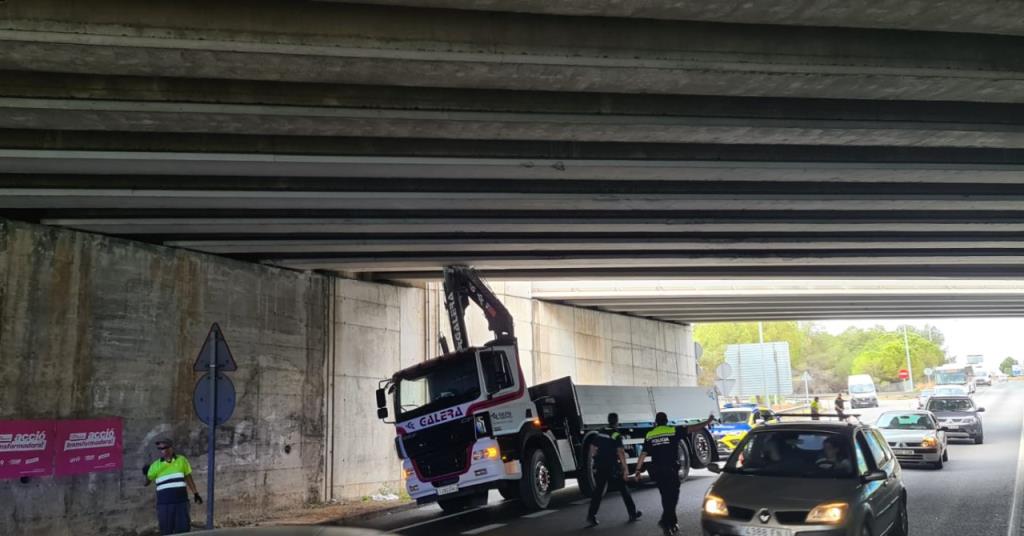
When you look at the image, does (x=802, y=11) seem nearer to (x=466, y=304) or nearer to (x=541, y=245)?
(x=541, y=245)

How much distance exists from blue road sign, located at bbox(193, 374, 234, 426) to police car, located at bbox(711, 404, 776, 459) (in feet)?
47.0

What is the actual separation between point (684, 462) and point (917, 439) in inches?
219

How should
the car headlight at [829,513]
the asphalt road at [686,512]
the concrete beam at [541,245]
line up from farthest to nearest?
the concrete beam at [541,245] → the asphalt road at [686,512] → the car headlight at [829,513]

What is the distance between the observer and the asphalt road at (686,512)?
10914 mm

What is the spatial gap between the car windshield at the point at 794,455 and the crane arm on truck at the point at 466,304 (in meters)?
6.66

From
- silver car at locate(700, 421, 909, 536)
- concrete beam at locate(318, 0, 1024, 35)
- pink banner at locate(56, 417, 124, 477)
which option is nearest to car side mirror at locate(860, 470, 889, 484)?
silver car at locate(700, 421, 909, 536)

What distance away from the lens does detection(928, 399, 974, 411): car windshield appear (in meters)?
26.6

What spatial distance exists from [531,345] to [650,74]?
16.8 metres

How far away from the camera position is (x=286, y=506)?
50.2 ft

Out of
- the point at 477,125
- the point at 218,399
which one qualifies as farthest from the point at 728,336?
the point at 477,125

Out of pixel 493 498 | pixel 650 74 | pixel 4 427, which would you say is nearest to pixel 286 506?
pixel 493 498

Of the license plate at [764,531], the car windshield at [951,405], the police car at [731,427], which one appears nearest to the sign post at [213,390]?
the license plate at [764,531]

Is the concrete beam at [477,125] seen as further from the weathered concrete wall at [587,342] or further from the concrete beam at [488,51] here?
the weathered concrete wall at [587,342]

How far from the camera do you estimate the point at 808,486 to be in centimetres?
788
